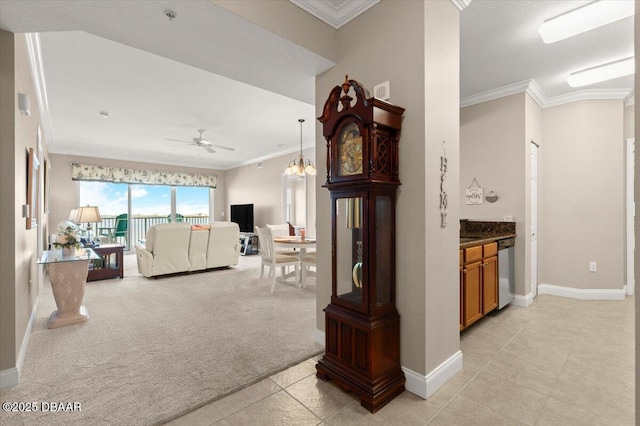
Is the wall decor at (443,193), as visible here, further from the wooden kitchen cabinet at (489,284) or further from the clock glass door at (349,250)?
the wooden kitchen cabinet at (489,284)

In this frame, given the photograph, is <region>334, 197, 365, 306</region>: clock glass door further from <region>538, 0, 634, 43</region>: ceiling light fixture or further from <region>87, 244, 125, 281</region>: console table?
<region>87, 244, 125, 281</region>: console table

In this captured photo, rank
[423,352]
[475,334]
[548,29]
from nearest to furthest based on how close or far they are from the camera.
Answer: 1. [423,352]
2. [548,29]
3. [475,334]

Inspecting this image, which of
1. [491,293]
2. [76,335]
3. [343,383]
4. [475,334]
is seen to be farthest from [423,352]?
[76,335]

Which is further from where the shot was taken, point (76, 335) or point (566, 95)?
point (566, 95)

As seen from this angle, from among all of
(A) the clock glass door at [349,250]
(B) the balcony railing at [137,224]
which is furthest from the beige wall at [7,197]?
(B) the balcony railing at [137,224]

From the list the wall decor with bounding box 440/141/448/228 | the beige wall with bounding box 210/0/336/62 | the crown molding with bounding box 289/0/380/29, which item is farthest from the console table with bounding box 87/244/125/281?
the wall decor with bounding box 440/141/448/228

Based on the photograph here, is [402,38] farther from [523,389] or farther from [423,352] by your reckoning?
[523,389]

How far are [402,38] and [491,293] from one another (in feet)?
8.54

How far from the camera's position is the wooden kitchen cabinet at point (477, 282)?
8.67 ft

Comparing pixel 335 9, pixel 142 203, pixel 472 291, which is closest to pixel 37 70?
pixel 335 9

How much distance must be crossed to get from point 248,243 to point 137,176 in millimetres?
3577

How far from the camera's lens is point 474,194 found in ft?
13.1

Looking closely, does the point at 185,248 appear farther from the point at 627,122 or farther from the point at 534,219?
the point at 627,122

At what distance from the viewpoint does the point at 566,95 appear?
154 inches
